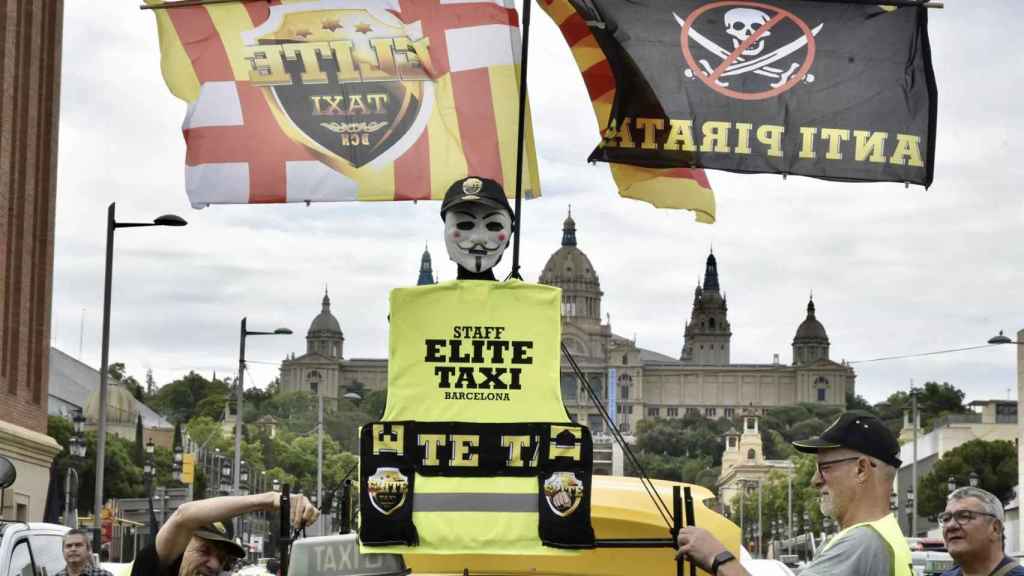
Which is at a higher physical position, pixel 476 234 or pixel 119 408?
pixel 119 408

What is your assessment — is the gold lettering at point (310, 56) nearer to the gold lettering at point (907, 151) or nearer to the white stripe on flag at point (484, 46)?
the white stripe on flag at point (484, 46)

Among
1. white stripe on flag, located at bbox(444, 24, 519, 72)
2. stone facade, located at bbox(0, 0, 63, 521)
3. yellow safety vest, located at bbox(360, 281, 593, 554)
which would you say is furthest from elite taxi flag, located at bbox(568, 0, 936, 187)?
stone facade, located at bbox(0, 0, 63, 521)

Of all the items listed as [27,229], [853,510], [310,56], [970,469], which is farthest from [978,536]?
[970,469]

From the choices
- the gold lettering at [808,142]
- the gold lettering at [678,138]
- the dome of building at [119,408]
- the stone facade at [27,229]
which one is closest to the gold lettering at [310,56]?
the gold lettering at [678,138]

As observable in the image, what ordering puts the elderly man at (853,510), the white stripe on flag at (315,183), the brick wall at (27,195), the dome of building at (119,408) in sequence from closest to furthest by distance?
the elderly man at (853,510) < the white stripe on flag at (315,183) < the brick wall at (27,195) < the dome of building at (119,408)

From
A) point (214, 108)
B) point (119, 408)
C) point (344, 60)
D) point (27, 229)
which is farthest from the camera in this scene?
point (119, 408)

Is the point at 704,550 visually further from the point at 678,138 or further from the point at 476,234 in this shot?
the point at 678,138

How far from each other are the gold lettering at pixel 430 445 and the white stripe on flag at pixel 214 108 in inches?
112

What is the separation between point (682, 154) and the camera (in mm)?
8883

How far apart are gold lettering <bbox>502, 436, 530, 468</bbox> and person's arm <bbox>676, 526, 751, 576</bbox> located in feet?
3.50

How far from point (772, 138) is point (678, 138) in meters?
0.46

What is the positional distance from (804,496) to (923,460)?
13085 millimetres

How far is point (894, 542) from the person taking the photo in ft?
17.1

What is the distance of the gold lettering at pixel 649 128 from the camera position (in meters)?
8.90
